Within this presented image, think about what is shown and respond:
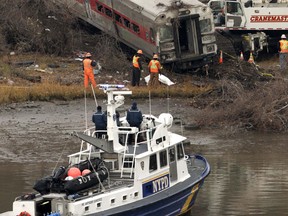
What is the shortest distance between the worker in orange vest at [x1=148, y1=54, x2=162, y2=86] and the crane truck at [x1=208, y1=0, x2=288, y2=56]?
27.5 ft

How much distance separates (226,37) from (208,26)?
6528 millimetres

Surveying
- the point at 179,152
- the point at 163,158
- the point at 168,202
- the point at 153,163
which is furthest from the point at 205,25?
the point at 168,202

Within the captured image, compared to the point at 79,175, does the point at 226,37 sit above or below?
above

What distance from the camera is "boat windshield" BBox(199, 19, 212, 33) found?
32.5 metres

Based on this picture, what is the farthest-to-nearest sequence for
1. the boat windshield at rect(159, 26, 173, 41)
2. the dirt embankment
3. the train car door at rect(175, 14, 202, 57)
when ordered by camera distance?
the train car door at rect(175, 14, 202, 57) → the boat windshield at rect(159, 26, 173, 41) → the dirt embankment

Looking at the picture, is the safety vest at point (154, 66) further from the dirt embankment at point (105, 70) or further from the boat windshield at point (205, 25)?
the boat windshield at point (205, 25)

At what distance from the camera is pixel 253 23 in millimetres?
39000

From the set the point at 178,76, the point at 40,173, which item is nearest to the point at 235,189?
the point at 40,173

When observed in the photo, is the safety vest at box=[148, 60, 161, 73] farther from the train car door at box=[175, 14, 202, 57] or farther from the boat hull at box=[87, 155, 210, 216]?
the boat hull at box=[87, 155, 210, 216]

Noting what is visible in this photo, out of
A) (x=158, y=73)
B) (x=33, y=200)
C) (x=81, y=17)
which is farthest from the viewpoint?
(x=81, y=17)

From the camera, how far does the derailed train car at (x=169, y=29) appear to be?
31844mm

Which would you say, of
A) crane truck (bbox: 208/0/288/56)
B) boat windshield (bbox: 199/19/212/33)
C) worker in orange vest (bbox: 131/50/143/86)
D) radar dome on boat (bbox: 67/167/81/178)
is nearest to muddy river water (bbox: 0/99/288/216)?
worker in orange vest (bbox: 131/50/143/86)

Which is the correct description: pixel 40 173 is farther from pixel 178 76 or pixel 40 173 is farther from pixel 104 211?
pixel 178 76

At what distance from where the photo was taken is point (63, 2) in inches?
1361
